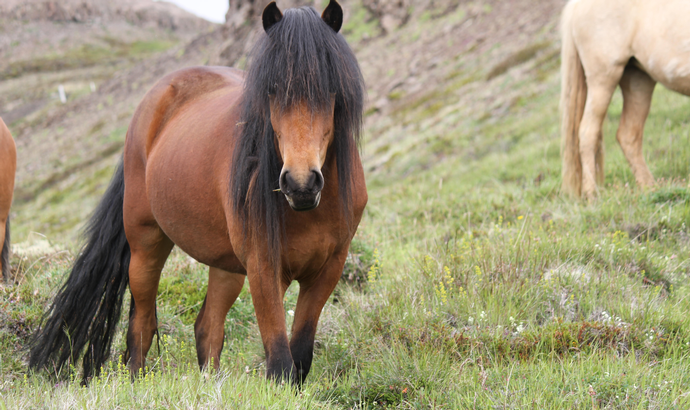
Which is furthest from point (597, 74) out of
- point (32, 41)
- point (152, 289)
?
point (32, 41)

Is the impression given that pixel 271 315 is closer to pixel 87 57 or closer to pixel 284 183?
pixel 284 183

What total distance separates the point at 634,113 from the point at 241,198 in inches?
208

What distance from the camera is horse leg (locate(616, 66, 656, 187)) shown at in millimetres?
5777

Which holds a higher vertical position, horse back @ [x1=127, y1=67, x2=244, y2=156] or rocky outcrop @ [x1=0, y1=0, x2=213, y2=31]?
rocky outcrop @ [x1=0, y1=0, x2=213, y2=31]

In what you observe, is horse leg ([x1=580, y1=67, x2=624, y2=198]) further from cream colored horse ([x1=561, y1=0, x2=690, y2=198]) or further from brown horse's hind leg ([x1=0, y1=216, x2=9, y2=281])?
brown horse's hind leg ([x1=0, y1=216, x2=9, y2=281])

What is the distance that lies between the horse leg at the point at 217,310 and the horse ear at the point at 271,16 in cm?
185

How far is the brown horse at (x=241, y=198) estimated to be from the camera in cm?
222

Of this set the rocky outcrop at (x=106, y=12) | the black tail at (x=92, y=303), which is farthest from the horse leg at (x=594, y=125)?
the rocky outcrop at (x=106, y=12)

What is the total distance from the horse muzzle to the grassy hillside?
860mm

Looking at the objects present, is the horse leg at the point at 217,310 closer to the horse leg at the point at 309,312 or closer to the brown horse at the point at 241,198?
the brown horse at the point at 241,198

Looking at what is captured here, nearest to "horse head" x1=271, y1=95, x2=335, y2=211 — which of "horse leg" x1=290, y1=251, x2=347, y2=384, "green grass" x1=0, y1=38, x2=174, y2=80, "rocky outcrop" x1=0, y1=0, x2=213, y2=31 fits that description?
"horse leg" x1=290, y1=251, x2=347, y2=384

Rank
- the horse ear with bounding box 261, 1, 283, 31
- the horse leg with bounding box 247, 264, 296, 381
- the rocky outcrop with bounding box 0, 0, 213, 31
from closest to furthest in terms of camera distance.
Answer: the horse ear with bounding box 261, 1, 283, 31 < the horse leg with bounding box 247, 264, 296, 381 < the rocky outcrop with bounding box 0, 0, 213, 31

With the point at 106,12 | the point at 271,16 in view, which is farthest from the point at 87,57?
the point at 271,16

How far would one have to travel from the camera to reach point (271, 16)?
2.36 metres
